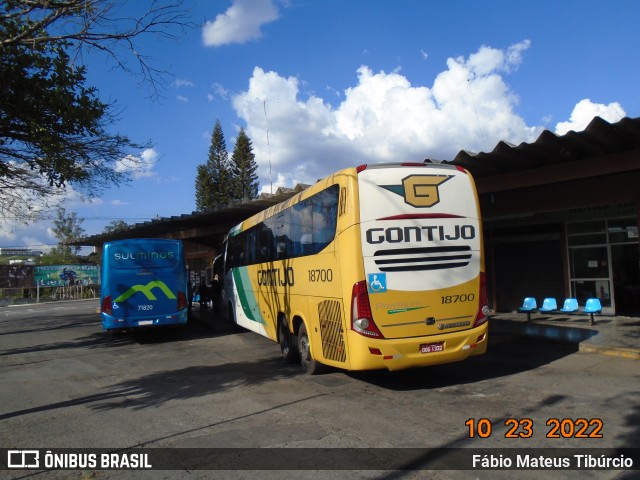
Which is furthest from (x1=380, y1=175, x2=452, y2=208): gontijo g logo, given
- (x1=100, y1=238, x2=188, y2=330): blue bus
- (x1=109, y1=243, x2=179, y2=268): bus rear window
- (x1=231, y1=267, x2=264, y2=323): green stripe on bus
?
(x1=109, y1=243, x2=179, y2=268): bus rear window

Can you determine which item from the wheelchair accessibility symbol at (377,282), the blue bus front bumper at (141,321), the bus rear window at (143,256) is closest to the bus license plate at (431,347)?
the wheelchair accessibility symbol at (377,282)

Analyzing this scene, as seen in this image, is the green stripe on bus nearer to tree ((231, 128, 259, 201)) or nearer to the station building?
the station building

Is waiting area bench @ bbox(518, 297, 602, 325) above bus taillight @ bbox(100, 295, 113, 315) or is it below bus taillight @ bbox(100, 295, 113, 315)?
below

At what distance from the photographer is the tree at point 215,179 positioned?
58.5 meters

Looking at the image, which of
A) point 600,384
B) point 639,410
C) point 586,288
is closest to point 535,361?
point 600,384

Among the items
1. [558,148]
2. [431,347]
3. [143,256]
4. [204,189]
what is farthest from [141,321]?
[204,189]

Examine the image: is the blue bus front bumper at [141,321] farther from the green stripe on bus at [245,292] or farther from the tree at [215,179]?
the tree at [215,179]

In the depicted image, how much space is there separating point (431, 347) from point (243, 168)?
55.1 metres

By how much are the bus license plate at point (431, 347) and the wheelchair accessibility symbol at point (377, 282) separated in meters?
1.02

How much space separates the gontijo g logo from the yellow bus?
0.02 meters

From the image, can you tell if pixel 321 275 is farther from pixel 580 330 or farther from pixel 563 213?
pixel 563 213

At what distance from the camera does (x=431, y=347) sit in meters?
7.07

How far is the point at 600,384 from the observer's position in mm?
7215

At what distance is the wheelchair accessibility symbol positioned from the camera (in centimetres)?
690
